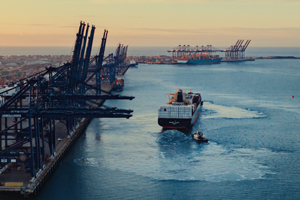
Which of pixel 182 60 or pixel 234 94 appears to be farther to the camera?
pixel 182 60

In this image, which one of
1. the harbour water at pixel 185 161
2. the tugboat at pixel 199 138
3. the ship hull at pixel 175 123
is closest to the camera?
the harbour water at pixel 185 161

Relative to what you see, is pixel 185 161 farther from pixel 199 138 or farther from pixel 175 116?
pixel 175 116

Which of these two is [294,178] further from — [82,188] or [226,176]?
[82,188]

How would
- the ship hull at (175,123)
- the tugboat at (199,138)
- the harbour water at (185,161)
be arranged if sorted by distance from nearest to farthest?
the harbour water at (185,161) < the tugboat at (199,138) < the ship hull at (175,123)

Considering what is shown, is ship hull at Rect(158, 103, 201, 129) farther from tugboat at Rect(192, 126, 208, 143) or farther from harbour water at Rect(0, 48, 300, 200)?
tugboat at Rect(192, 126, 208, 143)

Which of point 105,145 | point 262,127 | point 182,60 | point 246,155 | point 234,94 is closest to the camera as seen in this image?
point 246,155

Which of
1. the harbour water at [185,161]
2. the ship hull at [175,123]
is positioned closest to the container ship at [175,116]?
the ship hull at [175,123]

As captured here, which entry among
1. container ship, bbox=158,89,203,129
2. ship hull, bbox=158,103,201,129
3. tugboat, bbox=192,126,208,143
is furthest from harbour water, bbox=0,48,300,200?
container ship, bbox=158,89,203,129

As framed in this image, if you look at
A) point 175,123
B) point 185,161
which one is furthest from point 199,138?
point 185,161

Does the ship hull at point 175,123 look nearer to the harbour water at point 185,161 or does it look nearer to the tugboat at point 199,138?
the harbour water at point 185,161

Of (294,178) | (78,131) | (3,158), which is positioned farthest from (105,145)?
(294,178)

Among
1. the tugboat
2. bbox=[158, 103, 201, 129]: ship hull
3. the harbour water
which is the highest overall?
bbox=[158, 103, 201, 129]: ship hull
